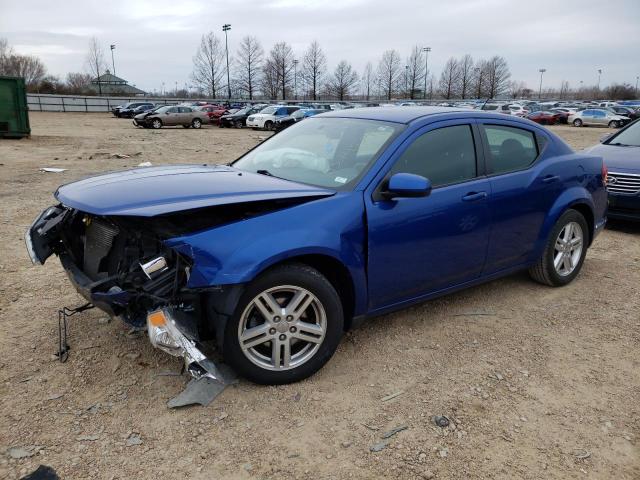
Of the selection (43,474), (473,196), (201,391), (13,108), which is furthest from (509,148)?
(13,108)

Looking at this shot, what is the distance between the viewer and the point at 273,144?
4.47 m

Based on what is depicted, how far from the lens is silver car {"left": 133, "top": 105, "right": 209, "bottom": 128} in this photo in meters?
32.1

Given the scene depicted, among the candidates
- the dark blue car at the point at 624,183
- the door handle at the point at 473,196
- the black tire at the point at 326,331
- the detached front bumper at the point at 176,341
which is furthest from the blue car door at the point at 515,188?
the dark blue car at the point at 624,183

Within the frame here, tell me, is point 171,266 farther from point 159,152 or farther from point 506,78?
point 506,78

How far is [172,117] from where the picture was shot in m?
33.2

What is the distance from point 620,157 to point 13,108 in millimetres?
20022

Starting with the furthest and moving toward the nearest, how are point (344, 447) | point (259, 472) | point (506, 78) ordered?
1. point (506, 78)
2. point (344, 447)
3. point (259, 472)

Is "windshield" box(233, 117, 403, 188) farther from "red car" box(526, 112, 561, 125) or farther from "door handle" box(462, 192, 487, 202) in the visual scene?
"red car" box(526, 112, 561, 125)

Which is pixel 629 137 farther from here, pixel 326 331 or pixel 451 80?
pixel 451 80

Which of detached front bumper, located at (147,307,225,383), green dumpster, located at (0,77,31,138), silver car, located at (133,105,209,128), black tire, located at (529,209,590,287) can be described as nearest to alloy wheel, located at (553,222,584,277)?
→ black tire, located at (529,209,590,287)

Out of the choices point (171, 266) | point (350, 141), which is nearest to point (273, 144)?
point (350, 141)

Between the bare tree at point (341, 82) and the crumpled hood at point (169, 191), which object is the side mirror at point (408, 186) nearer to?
the crumpled hood at point (169, 191)

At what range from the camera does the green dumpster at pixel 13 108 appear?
1911cm

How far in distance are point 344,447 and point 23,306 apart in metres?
3.08
